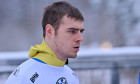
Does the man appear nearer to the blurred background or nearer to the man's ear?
the man's ear

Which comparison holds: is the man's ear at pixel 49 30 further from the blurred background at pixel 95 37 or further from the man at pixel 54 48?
the blurred background at pixel 95 37

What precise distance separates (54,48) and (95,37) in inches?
337

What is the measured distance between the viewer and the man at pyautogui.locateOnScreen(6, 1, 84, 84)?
6.39 ft

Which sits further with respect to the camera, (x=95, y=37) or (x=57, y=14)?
(x=95, y=37)

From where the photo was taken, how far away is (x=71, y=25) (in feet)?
6.50

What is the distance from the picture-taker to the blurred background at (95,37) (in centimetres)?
473

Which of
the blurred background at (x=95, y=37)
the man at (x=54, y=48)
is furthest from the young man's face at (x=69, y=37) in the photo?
the blurred background at (x=95, y=37)

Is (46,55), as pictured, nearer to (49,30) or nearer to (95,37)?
(49,30)

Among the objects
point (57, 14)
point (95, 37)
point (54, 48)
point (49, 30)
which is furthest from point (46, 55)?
point (95, 37)

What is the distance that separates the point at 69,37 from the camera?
1976mm

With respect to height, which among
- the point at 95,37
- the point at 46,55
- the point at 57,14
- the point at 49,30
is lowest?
the point at 46,55

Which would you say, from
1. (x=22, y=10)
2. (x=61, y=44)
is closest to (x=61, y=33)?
(x=61, y=44)

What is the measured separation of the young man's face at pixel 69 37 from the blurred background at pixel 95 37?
2.72 metres

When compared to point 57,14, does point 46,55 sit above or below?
below
